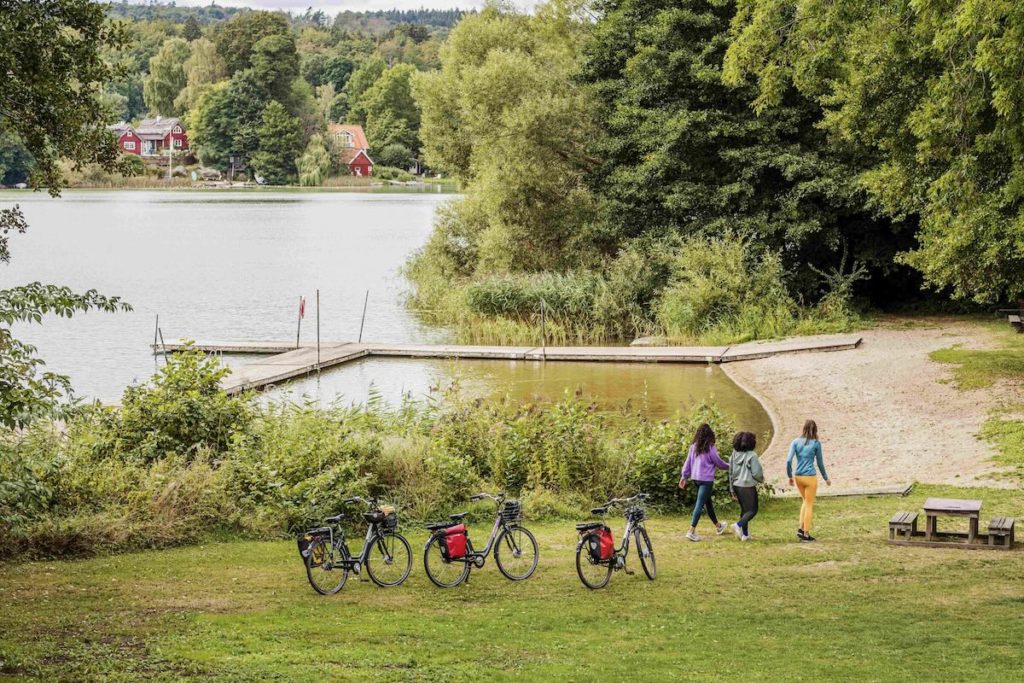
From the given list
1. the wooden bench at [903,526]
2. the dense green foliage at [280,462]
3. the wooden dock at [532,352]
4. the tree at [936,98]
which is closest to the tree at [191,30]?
the wooden dock at [532,352]

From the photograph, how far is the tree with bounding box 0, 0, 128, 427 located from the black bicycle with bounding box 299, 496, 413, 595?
8.13ft

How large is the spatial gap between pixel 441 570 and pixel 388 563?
0.50m

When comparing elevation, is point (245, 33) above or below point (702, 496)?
above

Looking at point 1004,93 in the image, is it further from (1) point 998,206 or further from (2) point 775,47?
(2) point 775,47

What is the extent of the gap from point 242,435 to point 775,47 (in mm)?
16645

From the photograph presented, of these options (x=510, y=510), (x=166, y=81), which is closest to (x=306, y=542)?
(x=510, y=510)

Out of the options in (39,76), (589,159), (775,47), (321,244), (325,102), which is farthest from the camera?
(325,102)

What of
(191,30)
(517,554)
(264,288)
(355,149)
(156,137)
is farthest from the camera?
(191,30)

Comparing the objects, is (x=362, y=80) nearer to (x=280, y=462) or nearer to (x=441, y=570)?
(x=280, y=462)

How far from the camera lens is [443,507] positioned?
14.8m

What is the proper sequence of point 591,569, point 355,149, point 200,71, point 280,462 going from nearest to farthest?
point 591,569 → point 280,462 → point 200,71 → point 355,149

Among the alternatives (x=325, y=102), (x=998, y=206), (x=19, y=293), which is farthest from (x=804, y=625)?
(x=325, y=102)

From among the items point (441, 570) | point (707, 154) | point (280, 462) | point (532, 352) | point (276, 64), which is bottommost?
point (532, 352)

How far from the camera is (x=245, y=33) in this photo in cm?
13438
